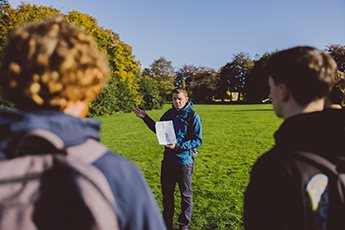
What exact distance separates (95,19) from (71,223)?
153 feet

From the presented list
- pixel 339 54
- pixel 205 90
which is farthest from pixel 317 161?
pixel 205 90

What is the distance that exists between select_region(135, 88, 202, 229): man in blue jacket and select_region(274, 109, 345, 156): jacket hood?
303 cm

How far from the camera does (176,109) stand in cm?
524

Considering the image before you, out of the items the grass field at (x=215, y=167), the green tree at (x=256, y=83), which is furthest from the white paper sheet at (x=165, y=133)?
the green tree at (x=256, y=83)

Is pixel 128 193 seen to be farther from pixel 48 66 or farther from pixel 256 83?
pixel 256 83

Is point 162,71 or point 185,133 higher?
point 162,71

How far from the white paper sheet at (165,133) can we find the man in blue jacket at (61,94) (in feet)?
11.4

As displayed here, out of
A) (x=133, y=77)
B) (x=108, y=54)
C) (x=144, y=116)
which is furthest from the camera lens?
(x=133, y=77)

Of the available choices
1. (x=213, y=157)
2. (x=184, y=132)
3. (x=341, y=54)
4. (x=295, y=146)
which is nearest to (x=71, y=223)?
(x=295, y=146)

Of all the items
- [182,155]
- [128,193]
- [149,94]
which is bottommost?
[182,155]

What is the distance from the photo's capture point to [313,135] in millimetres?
2029

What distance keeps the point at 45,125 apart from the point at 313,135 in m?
1.48

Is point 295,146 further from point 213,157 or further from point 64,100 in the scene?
point 213,157

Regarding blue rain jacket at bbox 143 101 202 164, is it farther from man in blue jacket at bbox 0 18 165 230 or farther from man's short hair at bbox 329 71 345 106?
man in blue jacket at bbox 0 18 165 230
